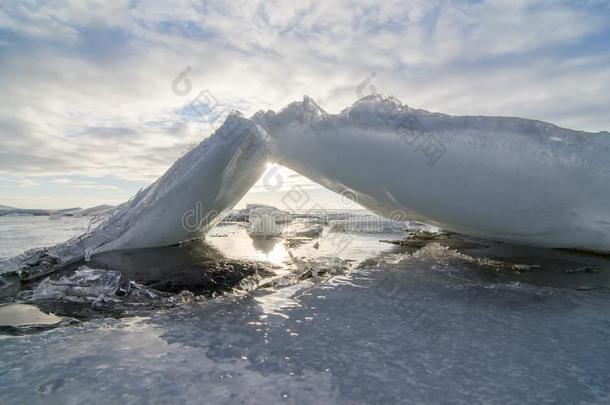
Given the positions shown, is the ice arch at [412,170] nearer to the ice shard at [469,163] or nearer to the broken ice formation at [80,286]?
the ice shard at [469,163]

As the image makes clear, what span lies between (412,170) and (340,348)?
7.12ft

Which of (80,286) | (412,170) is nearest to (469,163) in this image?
(412,170)

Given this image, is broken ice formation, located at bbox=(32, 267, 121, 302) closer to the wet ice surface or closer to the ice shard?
the wet ice surface

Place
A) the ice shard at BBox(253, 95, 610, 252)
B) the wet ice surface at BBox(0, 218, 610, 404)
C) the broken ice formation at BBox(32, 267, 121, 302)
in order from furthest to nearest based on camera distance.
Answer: the ice shard at BBox(253, 95, 610, 252)
the broken ice formation at BBox(32, 267, 121, 302)
the wet ice surface at BBox(0, 218, 610, 404)

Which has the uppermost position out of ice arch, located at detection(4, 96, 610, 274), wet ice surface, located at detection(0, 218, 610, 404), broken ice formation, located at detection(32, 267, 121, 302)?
ice arch, located at detection(4, 96, 610, 274)

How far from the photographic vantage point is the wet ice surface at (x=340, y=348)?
4.38ft

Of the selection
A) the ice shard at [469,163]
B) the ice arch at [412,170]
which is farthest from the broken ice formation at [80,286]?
the ice shard at [469,163]

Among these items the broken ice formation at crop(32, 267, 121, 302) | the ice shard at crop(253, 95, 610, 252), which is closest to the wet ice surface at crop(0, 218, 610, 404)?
the broken ice formation at crop(32, 267, 121, 302)

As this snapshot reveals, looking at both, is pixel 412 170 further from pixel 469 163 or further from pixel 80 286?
pixel 80 286

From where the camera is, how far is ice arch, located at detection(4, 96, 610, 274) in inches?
117

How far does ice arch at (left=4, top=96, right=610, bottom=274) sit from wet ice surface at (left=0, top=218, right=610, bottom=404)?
0.74 m

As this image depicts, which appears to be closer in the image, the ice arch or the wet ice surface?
the wet ice surface

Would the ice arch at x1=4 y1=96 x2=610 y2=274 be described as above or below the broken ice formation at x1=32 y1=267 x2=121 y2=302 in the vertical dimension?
above

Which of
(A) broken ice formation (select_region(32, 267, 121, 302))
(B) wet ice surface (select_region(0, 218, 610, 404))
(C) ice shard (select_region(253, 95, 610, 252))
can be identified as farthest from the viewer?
(C) ice shard (select_region(253, 95, 610, 252))
